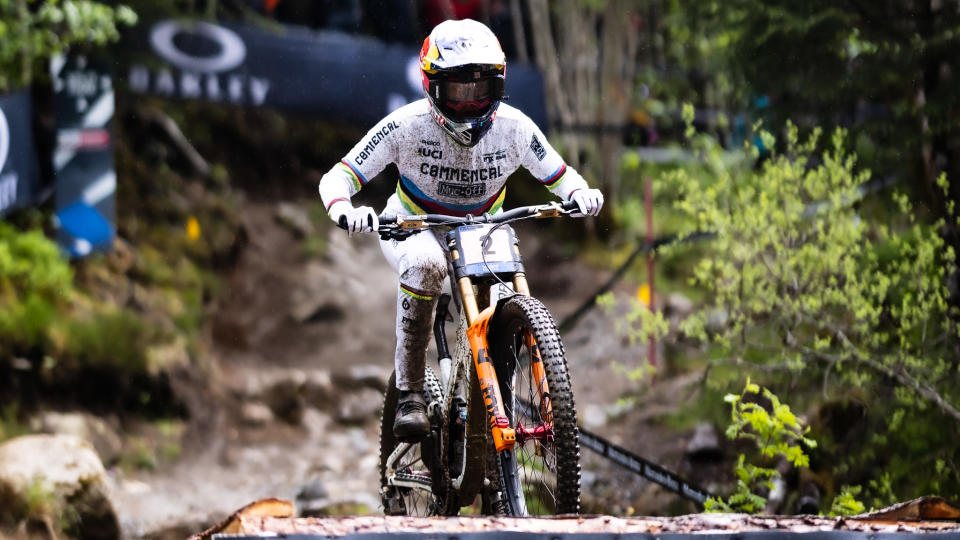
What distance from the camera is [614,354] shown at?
12109mm

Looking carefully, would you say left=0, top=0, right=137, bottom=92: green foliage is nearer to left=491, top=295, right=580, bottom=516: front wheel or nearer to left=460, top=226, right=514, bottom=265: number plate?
left=460, top=226, right=514, bottom=265: number plate

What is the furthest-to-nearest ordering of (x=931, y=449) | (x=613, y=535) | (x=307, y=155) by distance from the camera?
(x=307, y=155), (x=931, y=449), (x=613, y=535)

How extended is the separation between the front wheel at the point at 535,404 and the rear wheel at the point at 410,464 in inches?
21.1

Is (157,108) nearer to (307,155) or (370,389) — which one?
(307,155)

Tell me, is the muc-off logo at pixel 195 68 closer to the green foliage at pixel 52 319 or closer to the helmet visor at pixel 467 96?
the green foliage at pixel 52 319

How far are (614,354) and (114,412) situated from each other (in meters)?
5.17

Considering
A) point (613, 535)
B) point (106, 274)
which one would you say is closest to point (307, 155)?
point (106, 274)

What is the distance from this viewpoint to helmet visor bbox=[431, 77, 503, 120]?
16.5 ft

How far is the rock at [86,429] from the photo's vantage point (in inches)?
387

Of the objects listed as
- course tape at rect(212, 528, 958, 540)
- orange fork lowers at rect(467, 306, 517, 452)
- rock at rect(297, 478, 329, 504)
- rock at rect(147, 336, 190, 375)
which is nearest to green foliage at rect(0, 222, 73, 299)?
rock at rect(147, 336, 190, 375)

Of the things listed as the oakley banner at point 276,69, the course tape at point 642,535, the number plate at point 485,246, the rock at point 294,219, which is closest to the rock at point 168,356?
the oakley banner at point 276,69

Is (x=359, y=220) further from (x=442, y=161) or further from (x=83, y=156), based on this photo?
(x=83, y=156)

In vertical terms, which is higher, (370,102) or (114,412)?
(370,102)

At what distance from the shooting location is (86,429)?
398 inches
